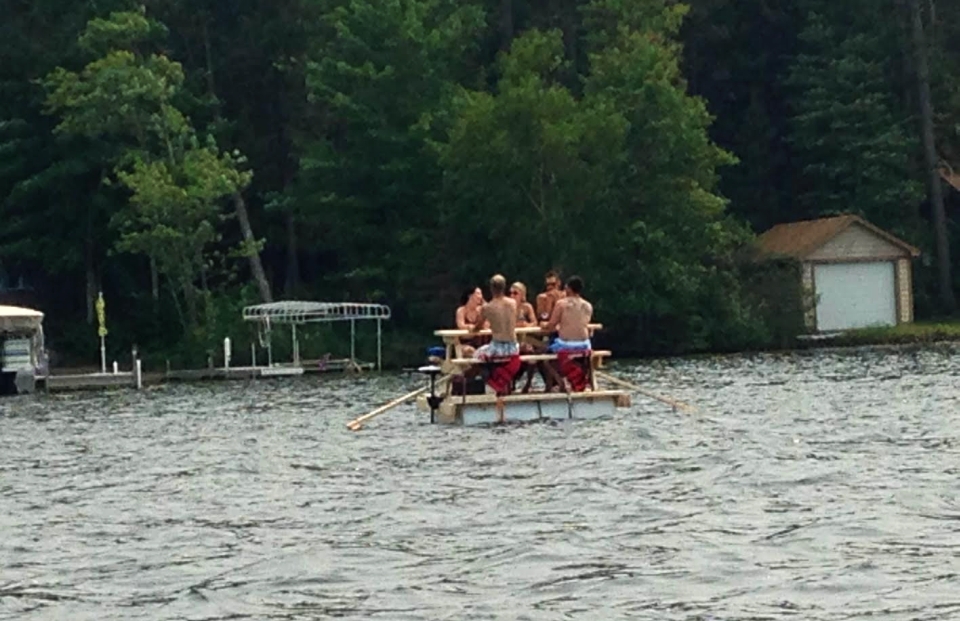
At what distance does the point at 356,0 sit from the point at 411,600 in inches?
1860

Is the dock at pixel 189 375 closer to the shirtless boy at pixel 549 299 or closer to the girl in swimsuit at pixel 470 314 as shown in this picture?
the girl in swimsuit at pixel 470 314

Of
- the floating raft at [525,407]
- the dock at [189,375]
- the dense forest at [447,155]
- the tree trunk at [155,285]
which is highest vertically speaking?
the dense forest at [447,155]

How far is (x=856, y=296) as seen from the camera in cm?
6431

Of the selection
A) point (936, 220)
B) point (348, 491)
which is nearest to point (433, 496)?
point (348, 491)

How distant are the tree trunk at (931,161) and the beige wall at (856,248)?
10.2ft

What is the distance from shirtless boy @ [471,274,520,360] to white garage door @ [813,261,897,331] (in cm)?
3486

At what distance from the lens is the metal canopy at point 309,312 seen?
185 ft

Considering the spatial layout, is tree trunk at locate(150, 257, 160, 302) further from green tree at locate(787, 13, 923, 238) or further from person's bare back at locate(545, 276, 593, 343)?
person's bare back at locate(545, 276, 593, 343)

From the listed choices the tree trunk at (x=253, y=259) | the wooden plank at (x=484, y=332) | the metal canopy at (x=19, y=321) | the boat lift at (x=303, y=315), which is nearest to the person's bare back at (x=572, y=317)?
the wooden plank at (x=484, y=332)

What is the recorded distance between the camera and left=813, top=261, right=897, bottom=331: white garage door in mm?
63688

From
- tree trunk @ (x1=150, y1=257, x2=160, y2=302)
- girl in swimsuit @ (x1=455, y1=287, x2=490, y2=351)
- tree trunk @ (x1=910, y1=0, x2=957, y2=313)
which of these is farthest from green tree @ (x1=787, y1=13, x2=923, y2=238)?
girl in swimsuit @ (x1=455, y1=287, x2=490, y2=351)

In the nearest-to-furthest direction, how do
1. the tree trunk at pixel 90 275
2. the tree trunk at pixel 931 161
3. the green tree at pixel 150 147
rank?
the green tree at pixel 150 147 → the tree trunk at pixel 90 275 → the tree trunk at pixel 931 161

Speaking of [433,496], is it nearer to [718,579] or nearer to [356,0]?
[718,579]

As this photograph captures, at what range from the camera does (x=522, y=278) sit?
58.7 metres
